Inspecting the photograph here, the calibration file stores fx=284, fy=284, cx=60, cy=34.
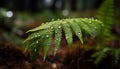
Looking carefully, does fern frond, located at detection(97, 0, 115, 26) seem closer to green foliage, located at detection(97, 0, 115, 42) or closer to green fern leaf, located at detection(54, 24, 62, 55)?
green foliage, located at detection(97, 0, 115, 42)

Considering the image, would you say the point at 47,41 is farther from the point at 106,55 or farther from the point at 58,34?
the point at 106,55

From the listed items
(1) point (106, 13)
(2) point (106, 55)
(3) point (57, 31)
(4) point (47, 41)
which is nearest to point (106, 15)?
(1) point (106, 13)

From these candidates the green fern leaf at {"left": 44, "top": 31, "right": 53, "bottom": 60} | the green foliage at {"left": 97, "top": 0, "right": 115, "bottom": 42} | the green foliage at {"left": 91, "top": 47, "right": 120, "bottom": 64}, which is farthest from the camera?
the green foliage at {"left": 97, "top": 0, "right": 115, "bottom": 42}

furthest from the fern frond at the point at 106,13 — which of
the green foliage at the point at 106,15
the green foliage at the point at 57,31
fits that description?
the green foliage at the point at 57,31

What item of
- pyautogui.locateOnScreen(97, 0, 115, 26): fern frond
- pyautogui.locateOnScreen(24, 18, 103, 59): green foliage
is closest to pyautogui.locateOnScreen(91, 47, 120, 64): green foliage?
pyautogui.locateOnScreen(24, 18, 103, 59): green foliage

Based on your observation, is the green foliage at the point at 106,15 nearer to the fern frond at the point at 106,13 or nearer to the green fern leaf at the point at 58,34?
the fern frond at the point at 106,13

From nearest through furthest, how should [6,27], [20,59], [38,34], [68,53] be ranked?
1. [38,34]
2. [20,59]
3. [68,53]
4. [6,27]

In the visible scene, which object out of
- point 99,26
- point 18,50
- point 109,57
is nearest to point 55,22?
point 99,26

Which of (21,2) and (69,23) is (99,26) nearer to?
(69,23)

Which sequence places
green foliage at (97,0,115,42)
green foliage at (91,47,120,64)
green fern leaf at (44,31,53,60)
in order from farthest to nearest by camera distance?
green foliage at (97,0,115,42) → green foliage at (91,47,120,64) → green fern leaf at (44,31,53,60)
